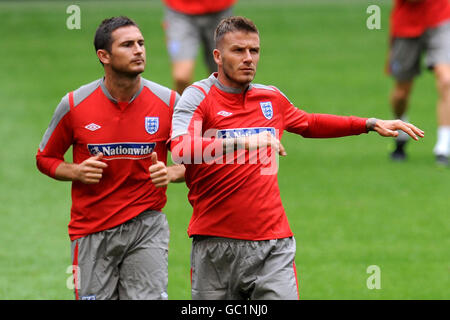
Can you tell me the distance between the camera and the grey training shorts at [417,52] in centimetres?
1300

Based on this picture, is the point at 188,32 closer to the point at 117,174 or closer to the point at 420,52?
the point at 420,52

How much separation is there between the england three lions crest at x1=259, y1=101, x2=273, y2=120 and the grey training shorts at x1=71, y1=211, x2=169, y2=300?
1170 mm

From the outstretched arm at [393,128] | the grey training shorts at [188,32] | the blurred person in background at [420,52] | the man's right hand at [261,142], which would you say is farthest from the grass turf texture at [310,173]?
the man's right hand at [261,142]

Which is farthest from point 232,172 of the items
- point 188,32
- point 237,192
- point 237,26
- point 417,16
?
point 417,16

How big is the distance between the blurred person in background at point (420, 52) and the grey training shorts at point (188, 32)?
2353 mm

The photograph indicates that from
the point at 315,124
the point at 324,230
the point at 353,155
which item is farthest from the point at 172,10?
the point at 315,124

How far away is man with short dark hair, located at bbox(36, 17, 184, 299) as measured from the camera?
6.97 m

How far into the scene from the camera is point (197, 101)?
6473 millimetres

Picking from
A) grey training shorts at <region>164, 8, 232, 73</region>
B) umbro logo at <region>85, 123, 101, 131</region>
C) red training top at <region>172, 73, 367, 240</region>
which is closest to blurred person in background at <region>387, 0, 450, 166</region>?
grey training shorts at <region>164, 8, 232, 73</region>

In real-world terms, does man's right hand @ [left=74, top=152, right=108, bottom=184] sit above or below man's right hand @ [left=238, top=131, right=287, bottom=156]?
below

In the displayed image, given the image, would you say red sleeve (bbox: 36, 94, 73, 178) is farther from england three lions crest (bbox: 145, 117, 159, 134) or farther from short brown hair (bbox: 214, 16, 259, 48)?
short brown hair (bbox: 214, 16, 259, 48)

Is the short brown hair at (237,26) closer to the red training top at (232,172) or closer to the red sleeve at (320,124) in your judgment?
the red training top at (232,172)

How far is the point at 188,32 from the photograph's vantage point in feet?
43.5
